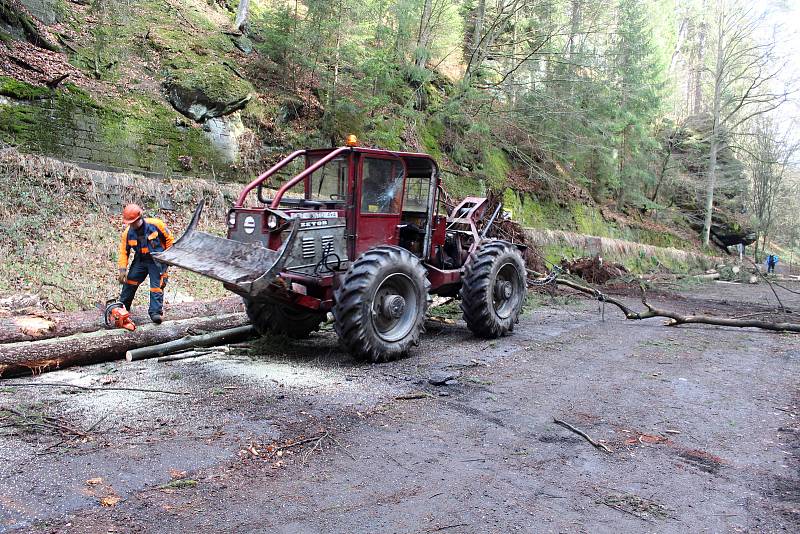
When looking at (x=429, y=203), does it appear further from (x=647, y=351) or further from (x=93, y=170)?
(x=93, y=170)

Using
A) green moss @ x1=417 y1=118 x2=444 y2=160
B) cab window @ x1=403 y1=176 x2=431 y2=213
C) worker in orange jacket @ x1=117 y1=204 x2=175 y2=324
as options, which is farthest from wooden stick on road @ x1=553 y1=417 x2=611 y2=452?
green moss @ x1=417 y1=118 x2=444 y2=160

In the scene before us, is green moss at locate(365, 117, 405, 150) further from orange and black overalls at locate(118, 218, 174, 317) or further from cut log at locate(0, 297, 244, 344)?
cut log at locate(0, 297, 244, 344)

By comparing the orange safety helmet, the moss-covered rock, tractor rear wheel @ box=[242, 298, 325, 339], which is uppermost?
the moss-covered rock

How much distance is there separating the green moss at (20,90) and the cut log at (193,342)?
7858mm

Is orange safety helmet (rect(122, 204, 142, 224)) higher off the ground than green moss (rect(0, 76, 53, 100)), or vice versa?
green moss (rect(0, 76, 53, 100))

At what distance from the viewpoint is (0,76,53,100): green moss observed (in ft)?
36.7

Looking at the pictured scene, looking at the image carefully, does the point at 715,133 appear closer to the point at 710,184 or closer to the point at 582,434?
the point at 710,184

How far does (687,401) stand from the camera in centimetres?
576

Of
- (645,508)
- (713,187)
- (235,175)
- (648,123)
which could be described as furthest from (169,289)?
(713,187)

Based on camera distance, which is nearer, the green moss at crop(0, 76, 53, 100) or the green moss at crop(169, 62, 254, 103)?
the green moss at crop(0, 76, 53, 100)

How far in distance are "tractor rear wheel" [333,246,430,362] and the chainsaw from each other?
2.41 metres

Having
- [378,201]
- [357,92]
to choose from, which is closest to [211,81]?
[357,92]

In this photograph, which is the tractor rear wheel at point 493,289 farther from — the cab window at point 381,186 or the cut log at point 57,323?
the cut log at point 57,323

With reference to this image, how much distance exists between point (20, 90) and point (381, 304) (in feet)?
31.5
